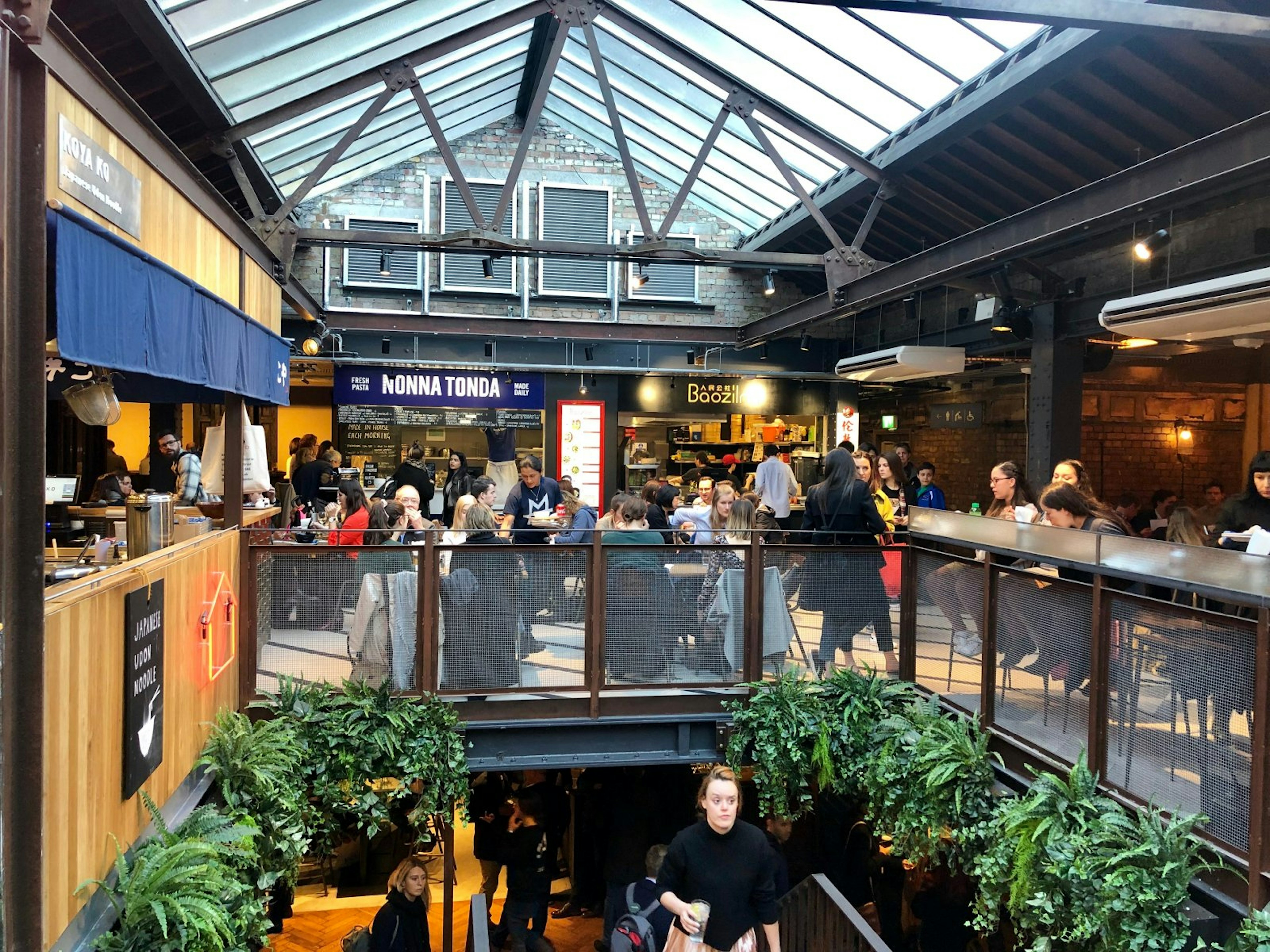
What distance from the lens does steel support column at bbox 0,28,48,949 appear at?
3240mm

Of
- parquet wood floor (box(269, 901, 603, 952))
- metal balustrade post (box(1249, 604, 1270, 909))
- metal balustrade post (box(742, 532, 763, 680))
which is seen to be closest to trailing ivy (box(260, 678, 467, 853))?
metal balustrade post (box(742, 532, 763, 680))

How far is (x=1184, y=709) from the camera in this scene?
180 inches

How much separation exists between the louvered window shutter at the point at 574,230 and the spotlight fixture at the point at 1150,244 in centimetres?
862

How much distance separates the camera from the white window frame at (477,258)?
1521 cm

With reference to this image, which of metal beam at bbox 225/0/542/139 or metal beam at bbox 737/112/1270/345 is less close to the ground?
metal beam at bbox 225/0/542/139

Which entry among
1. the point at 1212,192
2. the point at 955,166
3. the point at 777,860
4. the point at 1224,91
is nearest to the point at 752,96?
the point at 955,166

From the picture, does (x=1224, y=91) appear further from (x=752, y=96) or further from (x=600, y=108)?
(x=600, y=108)

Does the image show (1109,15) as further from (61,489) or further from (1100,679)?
(61,489)

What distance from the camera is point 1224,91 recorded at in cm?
719

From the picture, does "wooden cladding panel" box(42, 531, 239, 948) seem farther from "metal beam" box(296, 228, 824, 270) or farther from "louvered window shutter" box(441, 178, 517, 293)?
"louvered window shutter" box(441, 178, 517, 293)

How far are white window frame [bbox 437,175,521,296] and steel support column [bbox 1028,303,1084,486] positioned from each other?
799 centimetres

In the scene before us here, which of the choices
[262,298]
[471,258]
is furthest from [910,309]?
[262,298]

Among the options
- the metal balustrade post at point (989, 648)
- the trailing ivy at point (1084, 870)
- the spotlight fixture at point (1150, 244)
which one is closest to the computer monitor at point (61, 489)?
the metal balustrade post at point (989, 648)

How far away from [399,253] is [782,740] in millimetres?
10773
